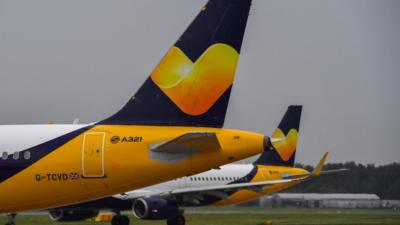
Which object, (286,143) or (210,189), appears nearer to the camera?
(210,189)

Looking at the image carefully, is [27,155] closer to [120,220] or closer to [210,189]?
[120,220]

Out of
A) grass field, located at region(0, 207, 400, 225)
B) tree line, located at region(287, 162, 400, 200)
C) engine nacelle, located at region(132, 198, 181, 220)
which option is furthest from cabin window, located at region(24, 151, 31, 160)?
tree line, located at region(287, 162, 400, 200)

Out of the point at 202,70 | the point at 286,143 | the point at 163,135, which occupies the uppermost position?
the point at 202,70

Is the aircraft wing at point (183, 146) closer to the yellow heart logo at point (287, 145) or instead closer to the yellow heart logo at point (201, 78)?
Answer: the yellow heart logo at point (201, 78)

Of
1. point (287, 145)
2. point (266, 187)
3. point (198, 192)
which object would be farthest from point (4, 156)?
point (287, 145)

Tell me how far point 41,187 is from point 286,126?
120ft

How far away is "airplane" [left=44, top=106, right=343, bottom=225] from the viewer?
41.5 metres

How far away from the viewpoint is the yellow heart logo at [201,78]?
22312mm

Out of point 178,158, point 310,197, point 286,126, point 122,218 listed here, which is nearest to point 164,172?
point 178,158

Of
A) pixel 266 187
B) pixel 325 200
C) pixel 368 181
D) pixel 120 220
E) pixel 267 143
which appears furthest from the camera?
pixel 325 200

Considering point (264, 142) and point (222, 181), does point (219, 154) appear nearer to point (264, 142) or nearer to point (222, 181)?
point (264, 142)

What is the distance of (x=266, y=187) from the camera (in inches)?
2008

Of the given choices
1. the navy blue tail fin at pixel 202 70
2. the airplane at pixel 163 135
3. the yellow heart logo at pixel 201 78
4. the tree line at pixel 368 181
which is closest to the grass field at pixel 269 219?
the tree line at pixel 368 181

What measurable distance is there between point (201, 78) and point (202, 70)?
0.21 meters
